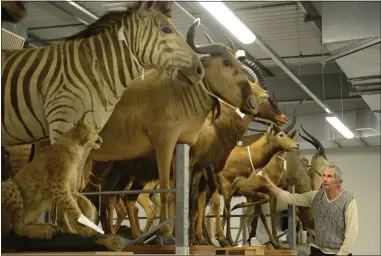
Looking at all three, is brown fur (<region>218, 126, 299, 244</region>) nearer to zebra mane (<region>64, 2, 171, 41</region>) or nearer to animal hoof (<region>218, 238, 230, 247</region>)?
animal hoof (<region>218, 238, 230, 247</region>)

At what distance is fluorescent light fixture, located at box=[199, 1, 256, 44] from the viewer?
438cm

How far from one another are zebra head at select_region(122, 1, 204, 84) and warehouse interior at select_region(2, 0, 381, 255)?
0.25 metres

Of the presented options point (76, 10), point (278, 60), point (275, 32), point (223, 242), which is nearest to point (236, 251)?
point (223, 242)

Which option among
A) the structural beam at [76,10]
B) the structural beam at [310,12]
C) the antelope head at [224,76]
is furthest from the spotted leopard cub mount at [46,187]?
the structural beam at [310,12]

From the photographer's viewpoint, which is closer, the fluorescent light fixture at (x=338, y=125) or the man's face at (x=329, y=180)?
the man's face at (x=329, y=180)

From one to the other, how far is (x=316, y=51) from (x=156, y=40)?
18.6ft

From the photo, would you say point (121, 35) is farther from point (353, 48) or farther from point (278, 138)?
point (353, 48)

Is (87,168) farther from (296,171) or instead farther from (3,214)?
(296,171)

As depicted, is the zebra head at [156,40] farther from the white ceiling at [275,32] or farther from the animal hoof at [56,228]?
the white ceiling at [275,32]

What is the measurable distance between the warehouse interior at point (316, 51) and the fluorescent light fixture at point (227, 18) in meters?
0.19

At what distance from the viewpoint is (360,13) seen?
17.6ft

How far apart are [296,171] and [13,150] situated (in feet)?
10.7

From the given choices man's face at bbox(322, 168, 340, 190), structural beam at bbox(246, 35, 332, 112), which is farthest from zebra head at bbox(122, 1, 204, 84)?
structural beam at bbox(246, 35, 332, 112)

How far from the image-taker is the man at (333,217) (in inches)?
150
